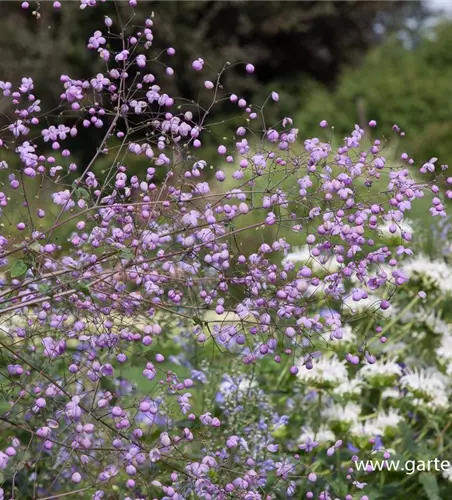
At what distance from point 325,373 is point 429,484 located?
502 mm

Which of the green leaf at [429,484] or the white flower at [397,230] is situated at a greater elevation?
the white flower at [397,230]

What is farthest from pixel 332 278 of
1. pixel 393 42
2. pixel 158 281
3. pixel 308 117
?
pixel 393 42

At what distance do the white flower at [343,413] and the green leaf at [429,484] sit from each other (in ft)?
1.01

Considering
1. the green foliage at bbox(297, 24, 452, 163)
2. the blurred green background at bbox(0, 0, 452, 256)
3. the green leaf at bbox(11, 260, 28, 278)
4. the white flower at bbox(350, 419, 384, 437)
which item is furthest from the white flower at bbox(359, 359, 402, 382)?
the green foliage at bbox(297, 24, 452, 163)

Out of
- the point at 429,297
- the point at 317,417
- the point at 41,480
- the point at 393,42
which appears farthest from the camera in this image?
the point at 393,42

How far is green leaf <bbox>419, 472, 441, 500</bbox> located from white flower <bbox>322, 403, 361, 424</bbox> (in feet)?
1.01

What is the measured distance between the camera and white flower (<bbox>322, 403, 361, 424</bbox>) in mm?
3166

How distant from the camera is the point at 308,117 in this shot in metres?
17.5

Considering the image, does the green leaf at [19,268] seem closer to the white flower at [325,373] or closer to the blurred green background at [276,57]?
the white flower at [325,373]

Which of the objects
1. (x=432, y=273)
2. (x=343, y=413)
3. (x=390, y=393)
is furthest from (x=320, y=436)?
(x=432, y=273)

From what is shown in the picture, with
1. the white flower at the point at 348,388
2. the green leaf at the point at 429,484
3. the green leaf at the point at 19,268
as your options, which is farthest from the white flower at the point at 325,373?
the green leaf at the point at 19,268

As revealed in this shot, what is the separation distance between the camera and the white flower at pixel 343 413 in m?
3.17

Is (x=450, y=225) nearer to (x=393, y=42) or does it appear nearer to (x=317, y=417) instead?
(x=317, y=417)

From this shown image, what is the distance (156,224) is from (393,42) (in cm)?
2070
